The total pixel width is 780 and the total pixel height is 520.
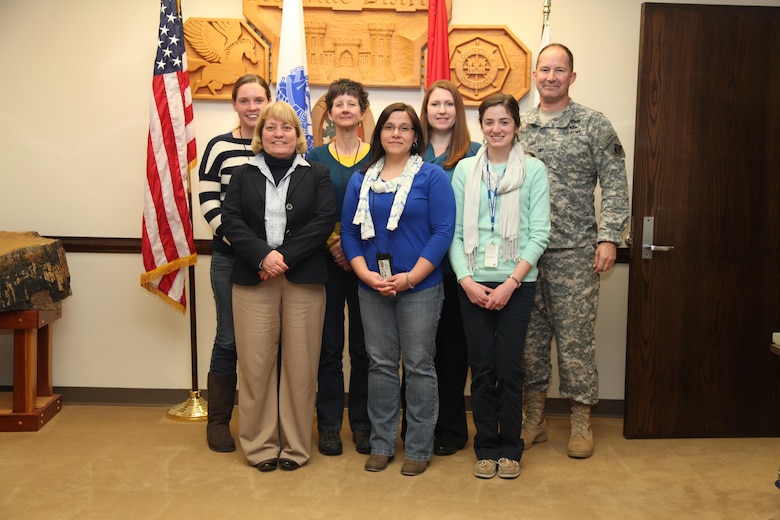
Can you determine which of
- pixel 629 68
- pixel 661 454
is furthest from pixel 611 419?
pixel 629 68

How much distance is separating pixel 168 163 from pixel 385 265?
1334 millimetres

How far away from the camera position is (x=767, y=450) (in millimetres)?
3516

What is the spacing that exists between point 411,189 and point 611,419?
72.1 inches

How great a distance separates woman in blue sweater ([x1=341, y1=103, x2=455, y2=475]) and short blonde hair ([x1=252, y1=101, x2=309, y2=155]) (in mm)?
267

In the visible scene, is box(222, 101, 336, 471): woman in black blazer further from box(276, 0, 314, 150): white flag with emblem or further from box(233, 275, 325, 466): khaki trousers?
box(276, 0, 314, 150): white flag with emblem

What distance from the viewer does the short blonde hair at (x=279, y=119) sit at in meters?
3.06

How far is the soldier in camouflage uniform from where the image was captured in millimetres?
3301

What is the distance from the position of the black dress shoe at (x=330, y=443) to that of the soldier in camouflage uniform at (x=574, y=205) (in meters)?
1.00

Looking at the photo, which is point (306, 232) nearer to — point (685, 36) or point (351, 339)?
point (351, 339)

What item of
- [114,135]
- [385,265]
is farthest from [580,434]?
[114,135]

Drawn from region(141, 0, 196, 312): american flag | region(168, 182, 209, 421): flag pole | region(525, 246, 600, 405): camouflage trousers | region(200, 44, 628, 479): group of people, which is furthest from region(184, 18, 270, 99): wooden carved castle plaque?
region(525, 246, 600, 405): camouflage trousers

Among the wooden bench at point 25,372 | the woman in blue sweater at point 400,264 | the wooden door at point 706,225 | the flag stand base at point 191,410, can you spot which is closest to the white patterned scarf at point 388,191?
the woman in blue sweater at point 400,264

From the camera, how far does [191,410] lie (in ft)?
12.8

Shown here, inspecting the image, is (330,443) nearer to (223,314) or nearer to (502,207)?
(223,314)
